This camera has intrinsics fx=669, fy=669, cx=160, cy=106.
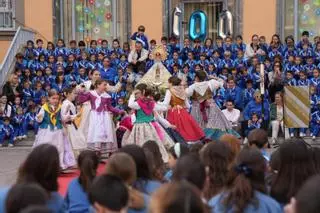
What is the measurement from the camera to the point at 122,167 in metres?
4.60

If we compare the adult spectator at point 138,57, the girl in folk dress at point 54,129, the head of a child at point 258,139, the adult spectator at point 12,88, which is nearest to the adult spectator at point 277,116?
the adult spectator at point 138,57

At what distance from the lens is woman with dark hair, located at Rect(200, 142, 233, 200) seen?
5.10 m

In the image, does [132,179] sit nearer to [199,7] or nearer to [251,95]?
[251,95]

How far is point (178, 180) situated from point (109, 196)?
419 millimetres

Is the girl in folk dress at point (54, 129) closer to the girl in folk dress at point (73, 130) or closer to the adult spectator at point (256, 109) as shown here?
the girl in folk dress at point (73, 130)

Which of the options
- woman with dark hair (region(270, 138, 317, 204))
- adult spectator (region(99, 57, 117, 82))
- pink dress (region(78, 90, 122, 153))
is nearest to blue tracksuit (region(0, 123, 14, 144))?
adult spectator (region(99, 57, 117, 82))

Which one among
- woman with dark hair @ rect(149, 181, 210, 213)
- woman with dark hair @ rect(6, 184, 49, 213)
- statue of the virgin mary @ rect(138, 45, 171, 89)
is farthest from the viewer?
statue of the virgin mary @ rect(138, 45, 171, 89)

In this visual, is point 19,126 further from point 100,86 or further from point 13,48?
point 100,86

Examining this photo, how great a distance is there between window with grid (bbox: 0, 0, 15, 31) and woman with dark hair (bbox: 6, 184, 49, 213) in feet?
58.8

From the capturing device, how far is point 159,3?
20.5m

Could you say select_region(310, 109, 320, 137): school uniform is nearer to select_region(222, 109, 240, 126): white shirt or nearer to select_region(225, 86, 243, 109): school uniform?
select_region(222, 109, 240, 126): white shirt

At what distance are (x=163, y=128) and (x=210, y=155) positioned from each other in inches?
267

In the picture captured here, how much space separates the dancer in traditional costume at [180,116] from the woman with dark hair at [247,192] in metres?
7.54

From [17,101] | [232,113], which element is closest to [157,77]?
[232,113]
